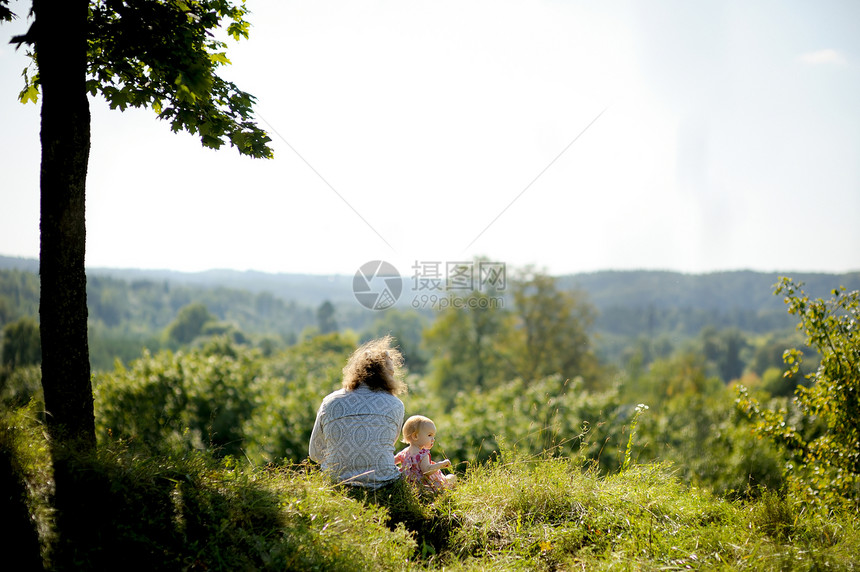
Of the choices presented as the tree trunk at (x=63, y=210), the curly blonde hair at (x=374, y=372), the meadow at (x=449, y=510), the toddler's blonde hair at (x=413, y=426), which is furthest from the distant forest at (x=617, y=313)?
the tree trunk at (x=63, y=210)

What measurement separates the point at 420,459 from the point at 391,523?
87 cm

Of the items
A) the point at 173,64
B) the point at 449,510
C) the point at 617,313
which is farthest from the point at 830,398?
the point at 617,313

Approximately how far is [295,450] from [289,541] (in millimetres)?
17506

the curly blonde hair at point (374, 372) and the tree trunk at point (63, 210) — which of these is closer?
the tree trunk at point (63, 210)

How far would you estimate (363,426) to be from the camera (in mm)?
4652

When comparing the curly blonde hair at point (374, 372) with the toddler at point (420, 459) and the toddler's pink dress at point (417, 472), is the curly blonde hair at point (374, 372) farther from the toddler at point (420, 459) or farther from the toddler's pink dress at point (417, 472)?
the toddler's pink dress at point (417, 472)

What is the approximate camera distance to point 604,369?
3975cm

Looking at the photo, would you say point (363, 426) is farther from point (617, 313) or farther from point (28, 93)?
point (617, 313)

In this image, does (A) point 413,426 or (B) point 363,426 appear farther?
(A) point 413,426

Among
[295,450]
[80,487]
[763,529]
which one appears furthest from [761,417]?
[295,450]

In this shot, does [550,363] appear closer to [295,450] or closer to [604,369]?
[604,369]

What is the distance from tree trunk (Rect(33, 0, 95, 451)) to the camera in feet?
13.3

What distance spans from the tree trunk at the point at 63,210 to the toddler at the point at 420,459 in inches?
105

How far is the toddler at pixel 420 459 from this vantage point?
4965 millimetres
